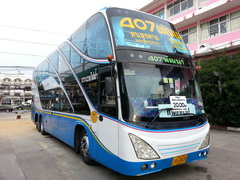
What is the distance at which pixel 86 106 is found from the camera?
15.3 feet

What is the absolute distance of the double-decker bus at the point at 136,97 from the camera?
3.29 meters

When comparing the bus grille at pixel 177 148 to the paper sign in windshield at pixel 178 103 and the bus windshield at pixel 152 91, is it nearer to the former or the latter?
the bus windshield at pixel 152 91

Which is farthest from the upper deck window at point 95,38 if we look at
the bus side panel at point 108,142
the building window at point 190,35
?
the building window at point 190,35

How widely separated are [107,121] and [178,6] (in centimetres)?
1741

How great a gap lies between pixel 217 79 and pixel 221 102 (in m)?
1.30

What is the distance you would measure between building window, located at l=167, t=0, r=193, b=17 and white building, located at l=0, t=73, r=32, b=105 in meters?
42.6

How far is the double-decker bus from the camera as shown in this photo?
129 inches

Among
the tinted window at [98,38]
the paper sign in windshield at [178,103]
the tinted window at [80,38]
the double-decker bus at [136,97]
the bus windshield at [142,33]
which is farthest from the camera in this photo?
the tinted window at [80,38]

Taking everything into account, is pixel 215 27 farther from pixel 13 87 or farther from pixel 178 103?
pixel 13 87

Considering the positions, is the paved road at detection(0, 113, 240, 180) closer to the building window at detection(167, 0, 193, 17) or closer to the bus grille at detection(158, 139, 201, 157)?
the bus grille at detection(158, 139, 201, 157)

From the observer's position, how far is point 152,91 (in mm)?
3596

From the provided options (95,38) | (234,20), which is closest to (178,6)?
(234,20)

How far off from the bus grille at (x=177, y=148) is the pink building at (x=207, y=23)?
402 inches

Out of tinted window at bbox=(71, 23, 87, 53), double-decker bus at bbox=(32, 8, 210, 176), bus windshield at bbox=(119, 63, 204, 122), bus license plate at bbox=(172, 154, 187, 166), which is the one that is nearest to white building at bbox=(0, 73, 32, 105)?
tinted window at bbox=(71, 23, 87, 53)
